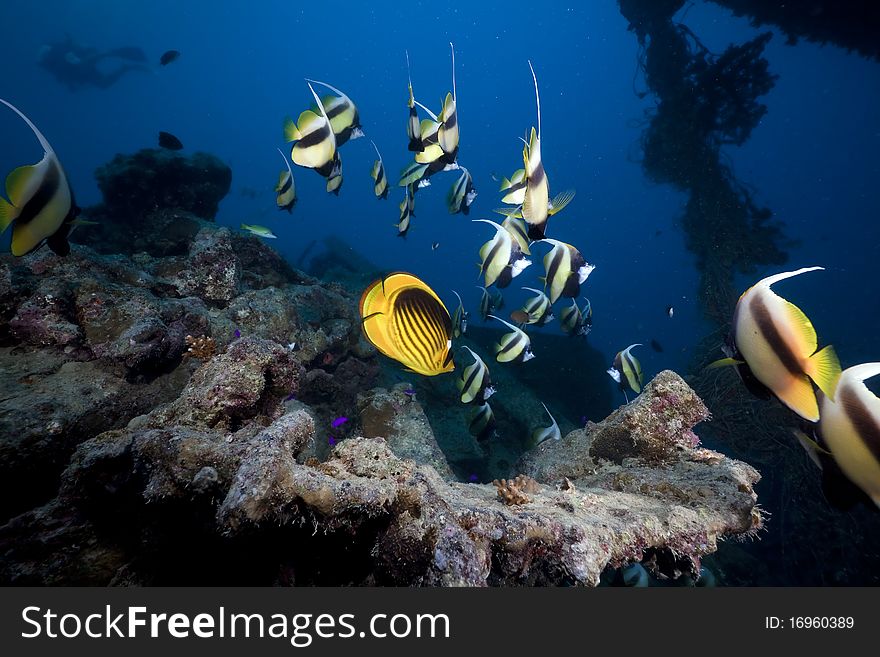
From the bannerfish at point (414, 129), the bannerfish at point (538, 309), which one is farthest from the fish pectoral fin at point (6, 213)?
the bannerfish at point (538, 309)

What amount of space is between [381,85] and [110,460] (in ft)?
563

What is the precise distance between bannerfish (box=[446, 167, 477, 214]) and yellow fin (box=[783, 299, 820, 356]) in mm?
3453

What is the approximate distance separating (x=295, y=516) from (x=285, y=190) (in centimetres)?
433

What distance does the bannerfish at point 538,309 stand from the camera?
5266 mm

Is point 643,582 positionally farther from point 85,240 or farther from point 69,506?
point 85,240

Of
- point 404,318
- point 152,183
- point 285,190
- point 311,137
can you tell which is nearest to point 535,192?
point 404,318

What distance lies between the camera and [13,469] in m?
2.54

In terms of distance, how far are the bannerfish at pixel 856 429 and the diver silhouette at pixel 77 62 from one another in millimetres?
64224

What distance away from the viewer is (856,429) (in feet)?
4.97

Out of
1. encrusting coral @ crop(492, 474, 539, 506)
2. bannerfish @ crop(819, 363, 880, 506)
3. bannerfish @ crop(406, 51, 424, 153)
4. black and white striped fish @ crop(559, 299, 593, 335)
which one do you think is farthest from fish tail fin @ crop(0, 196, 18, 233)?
black and white striped fish @ crop(559, 299, 593, 335)

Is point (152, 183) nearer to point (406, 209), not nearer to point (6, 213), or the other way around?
point (406, 209)

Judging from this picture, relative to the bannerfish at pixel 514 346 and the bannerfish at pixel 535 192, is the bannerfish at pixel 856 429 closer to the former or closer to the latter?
the bannerfish at pixel 535 192

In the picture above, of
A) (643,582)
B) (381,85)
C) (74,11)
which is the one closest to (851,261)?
(643,582)

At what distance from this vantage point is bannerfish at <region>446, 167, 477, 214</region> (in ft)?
14.9
